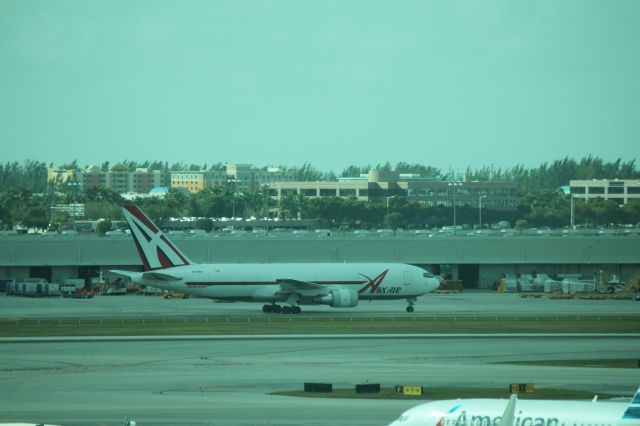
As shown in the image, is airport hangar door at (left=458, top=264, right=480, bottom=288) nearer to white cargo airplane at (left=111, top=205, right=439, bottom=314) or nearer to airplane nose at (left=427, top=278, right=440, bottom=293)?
airplane nose at (left=427, top=278, right=440, bottom=293)

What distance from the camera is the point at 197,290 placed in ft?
282

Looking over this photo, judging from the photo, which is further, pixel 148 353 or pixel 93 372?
pixel 148 353

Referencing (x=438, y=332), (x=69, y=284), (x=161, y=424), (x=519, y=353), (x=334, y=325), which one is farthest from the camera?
(x=69, y=284)

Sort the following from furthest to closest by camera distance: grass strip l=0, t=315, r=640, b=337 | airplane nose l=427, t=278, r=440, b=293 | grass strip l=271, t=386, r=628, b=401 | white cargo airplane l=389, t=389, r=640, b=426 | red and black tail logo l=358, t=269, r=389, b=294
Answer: airplane nose l=427, t=278, r=440, b=293
red and black tail logo l=358, t=269, r=389, b=294
grass strip l=0, t=315, r=640, b=337
grass strip l=271, t=386, r=628, b=401
white cargo airplane l=389, t=389, r=640, b=426

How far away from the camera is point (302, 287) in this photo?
86125 millimetres

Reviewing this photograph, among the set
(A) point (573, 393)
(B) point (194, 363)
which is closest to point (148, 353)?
(B) point (194, 363)

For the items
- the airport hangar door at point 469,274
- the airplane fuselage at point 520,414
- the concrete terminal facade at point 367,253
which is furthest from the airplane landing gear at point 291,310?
the airplane fuselage at point 520,414

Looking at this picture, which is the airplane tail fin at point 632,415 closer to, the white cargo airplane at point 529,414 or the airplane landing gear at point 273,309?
the white cargo airplane at point 529,414

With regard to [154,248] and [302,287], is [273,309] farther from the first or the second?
[154,248]

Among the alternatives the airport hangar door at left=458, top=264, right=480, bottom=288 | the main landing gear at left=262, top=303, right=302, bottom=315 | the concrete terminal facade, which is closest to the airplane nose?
the main landing gear at left=262, top=303, right=302, bottom=315

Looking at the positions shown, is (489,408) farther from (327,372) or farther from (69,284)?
(69,284)

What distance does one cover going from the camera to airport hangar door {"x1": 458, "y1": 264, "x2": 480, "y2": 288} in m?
132

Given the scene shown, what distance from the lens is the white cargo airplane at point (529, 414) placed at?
94.5 ft

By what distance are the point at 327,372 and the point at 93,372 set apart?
445 inches
